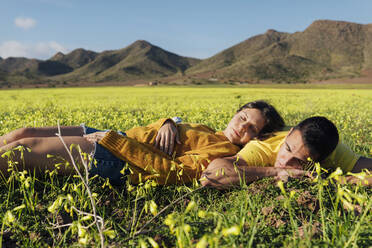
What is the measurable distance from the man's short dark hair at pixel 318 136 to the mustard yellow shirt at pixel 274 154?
0.54 metres

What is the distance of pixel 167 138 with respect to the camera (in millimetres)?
3494

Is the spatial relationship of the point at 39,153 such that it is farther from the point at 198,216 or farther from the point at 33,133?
the point at 198,216

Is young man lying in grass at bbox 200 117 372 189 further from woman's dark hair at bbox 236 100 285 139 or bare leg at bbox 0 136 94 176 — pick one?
bare leg at bbox 0 136 94 176

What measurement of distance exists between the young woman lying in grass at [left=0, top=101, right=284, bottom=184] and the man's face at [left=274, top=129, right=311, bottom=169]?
2.40ft

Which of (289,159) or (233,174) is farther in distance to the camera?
(289,159)

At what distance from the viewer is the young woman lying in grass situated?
9.77 ft

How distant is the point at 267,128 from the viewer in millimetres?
4027

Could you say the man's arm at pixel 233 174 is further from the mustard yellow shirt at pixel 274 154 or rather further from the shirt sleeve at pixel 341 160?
the shirt sleeve at pixel 341 160

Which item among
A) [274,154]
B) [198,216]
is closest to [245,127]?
[274,154]

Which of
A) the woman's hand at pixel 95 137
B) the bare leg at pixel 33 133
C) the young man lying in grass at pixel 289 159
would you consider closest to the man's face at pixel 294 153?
the young man lying in grass at pixel 289 159

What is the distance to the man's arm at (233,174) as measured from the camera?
2.91 metres

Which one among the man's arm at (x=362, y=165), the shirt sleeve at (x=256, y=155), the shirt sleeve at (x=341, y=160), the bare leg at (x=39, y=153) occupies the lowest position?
the man's arm at (x=362, y=165)

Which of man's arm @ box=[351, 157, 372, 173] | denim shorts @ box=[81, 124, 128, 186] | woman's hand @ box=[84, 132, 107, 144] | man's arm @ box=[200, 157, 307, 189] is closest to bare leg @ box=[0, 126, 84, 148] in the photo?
woman's hand @ box=[84, 132, 107, 144]

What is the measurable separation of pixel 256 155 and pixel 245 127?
0.61m
